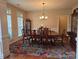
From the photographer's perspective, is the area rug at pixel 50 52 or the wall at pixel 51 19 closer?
the area rug at pixel 50 52

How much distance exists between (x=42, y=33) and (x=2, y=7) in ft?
9.61

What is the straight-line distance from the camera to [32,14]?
34.0 feet

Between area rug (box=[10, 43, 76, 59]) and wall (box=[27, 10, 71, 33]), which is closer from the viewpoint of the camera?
area rug (box=[10, 43, 76, 59])

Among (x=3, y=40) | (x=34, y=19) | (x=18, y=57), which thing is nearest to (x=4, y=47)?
(x=3, y=40)

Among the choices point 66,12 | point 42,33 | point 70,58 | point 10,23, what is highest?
point 66,12

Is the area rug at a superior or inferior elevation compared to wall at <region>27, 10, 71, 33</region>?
inferior

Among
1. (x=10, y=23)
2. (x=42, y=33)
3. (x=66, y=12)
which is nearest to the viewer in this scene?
(x=42, y=33)

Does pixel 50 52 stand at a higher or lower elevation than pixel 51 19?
lower

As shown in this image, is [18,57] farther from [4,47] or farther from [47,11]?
[47,11]

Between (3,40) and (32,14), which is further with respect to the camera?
(32,14)

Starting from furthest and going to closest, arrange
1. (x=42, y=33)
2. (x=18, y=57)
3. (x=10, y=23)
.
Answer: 1. (x=10, y=23)
2. (x=42, y=33)
3. (x=18, y=57)

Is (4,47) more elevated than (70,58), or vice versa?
(4,47)

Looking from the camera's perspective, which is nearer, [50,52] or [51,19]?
[50,52]

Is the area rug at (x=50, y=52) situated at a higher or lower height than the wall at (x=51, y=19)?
lower
